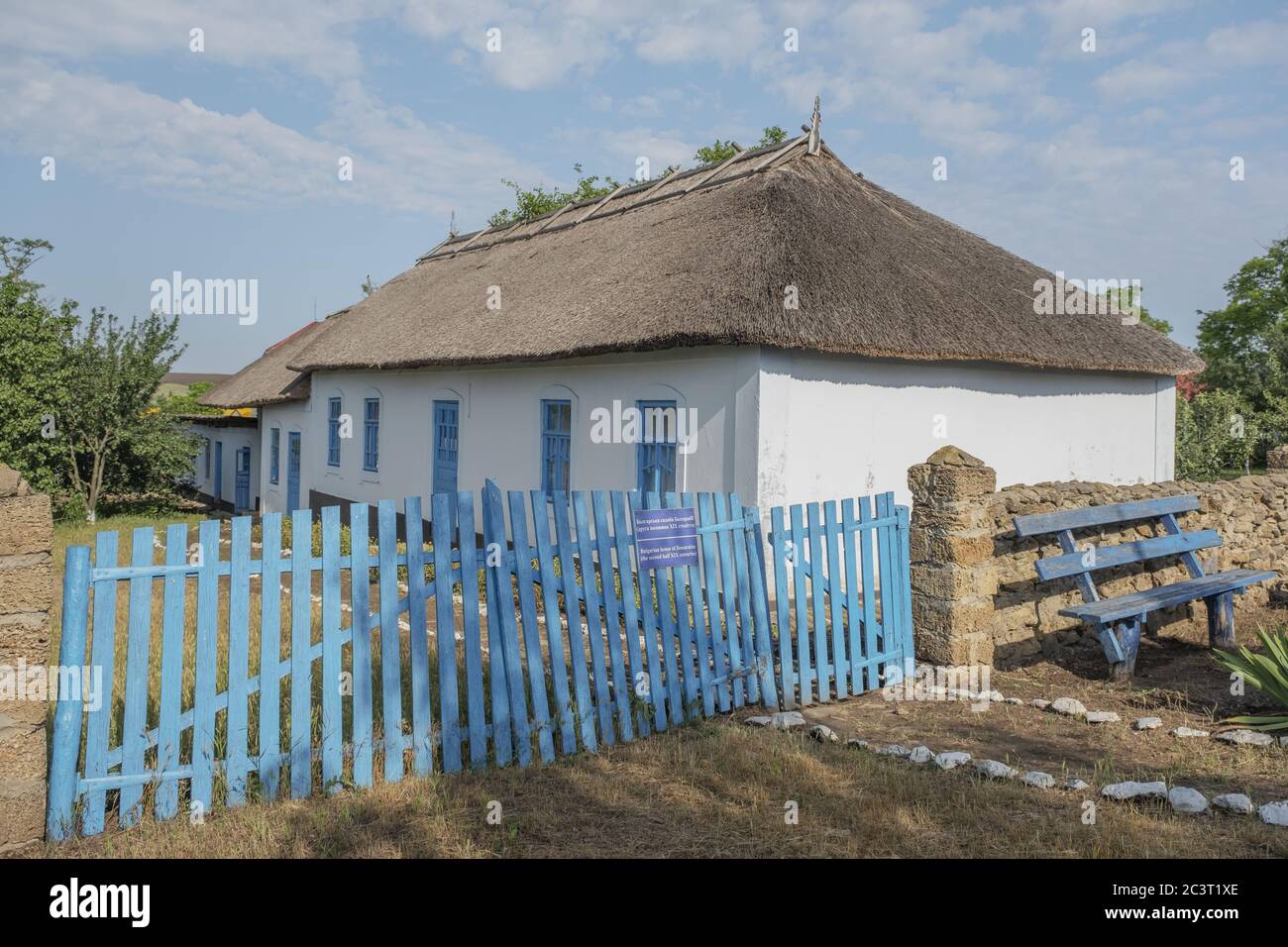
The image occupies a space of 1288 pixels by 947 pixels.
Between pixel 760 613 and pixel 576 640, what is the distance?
4.74 feet

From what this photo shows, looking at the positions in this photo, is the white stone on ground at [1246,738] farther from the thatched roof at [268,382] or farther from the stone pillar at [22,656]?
the thatched roof at [268,382]

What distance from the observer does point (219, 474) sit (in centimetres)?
2672

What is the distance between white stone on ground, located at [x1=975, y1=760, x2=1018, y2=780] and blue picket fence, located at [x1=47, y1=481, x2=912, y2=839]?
1.53m

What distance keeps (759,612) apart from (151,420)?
1854cm

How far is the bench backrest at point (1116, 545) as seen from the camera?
720cm

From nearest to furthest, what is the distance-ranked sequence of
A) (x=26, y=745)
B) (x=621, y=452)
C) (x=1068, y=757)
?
(x=26, y=745) → (x=1068, y=757) → (x=621, y=452)

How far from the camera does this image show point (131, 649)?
3.89 meters

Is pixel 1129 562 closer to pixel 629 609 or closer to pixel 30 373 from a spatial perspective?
pixel 629 609

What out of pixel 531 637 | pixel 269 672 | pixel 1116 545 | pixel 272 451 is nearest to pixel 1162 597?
pixel 1116 545

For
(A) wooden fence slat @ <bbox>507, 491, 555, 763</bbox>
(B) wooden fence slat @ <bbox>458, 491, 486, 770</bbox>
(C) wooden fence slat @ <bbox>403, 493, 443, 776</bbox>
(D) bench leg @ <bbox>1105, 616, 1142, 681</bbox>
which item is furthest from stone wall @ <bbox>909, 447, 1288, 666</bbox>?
(C) wooden fence slat @ <bbox>403, 493, 443, 776</bbox>

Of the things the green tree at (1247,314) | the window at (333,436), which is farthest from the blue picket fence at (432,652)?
the green tree at (1247,314)

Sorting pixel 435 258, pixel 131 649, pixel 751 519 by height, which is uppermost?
pixel 435 258

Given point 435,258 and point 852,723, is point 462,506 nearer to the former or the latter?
point 852,723

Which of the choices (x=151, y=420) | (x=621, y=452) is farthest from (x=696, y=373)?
(x=151, y=420)
